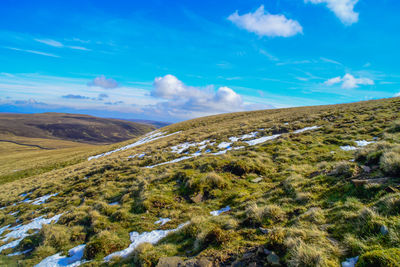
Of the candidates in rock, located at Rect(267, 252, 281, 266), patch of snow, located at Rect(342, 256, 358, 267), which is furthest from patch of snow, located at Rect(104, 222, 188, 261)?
patch of snow, located at Rect(342, 256, 358, 267)

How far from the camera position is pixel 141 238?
6.98 metres

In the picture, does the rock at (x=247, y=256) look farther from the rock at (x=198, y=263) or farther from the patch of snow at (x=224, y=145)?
the patch of snow at (x=224, y=145)

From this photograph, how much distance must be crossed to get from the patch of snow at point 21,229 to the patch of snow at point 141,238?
5.54 metres

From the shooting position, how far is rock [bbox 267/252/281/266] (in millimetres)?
3753

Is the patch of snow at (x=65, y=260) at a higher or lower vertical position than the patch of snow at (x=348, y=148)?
lower

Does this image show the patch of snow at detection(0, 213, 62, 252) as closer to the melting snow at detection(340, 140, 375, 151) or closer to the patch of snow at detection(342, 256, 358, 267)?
the patch of snow at detection(342, 256, 358, 267)

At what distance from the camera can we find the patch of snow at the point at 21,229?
8389 millimetres

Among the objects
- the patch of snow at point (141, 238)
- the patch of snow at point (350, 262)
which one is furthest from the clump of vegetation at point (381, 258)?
the patch of snow at point (141, 238)

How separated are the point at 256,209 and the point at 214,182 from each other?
4.05 m

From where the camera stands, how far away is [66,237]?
767 centimetres

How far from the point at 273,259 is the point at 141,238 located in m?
5.22

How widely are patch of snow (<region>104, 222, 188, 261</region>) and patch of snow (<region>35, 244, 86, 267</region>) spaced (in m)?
1.22

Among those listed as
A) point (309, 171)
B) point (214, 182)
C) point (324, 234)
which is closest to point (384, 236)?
point (324, 234)

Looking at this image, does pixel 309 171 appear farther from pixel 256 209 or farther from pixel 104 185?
pixel 104 185
